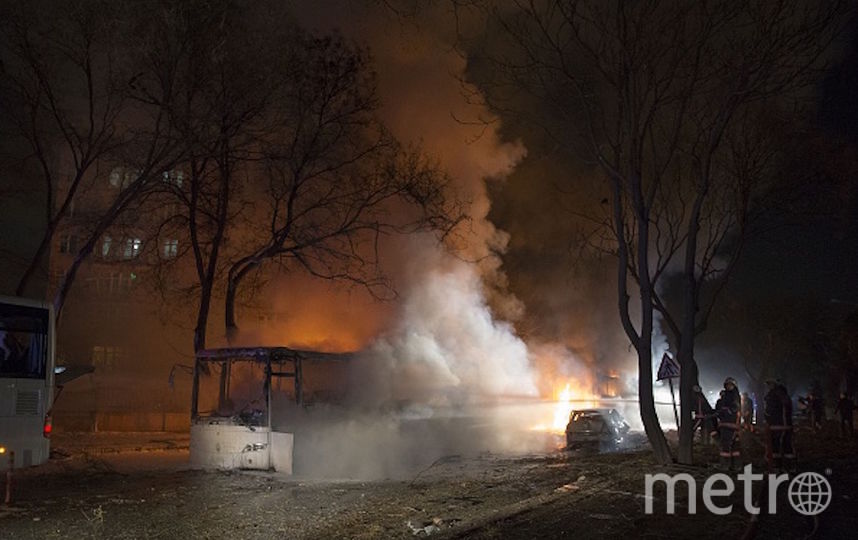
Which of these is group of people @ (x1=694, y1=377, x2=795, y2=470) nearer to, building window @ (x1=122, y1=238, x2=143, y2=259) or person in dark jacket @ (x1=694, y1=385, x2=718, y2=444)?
person in dark jacket @ (x1=694, y1=385, x2=718, y2=444)

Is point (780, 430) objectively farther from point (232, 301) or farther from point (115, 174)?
point (115, 174)

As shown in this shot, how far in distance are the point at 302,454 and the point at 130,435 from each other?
37.4 ft

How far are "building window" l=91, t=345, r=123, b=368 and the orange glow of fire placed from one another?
2548cm

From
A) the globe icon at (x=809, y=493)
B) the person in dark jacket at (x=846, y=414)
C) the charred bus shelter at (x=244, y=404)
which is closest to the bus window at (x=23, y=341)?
the charred bus shelter at (x=244, y=404)

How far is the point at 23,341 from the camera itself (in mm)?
13203

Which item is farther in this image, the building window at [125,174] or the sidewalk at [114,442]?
the building window at [125,174]

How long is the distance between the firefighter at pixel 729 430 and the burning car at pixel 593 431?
8143 mm

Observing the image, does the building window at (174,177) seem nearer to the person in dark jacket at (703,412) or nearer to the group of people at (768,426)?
the person in dark jacket at (703,412)

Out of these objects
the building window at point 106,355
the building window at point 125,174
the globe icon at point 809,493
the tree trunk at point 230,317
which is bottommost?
the globe icon at point 809,493

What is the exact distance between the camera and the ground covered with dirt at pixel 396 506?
8.70 m

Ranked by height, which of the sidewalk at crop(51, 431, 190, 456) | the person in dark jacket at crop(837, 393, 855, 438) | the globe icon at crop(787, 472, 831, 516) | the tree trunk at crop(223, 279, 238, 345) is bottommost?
the sidewalk at crop(51, 431, 190, 456)

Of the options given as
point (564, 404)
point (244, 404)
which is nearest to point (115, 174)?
point (244, 404)

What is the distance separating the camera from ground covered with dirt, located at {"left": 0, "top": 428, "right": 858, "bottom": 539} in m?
8.70

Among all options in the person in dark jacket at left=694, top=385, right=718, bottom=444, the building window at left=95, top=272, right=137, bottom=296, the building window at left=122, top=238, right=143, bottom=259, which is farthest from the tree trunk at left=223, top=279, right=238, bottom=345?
the building window at left=95, top=272, right=137, bottom=296
